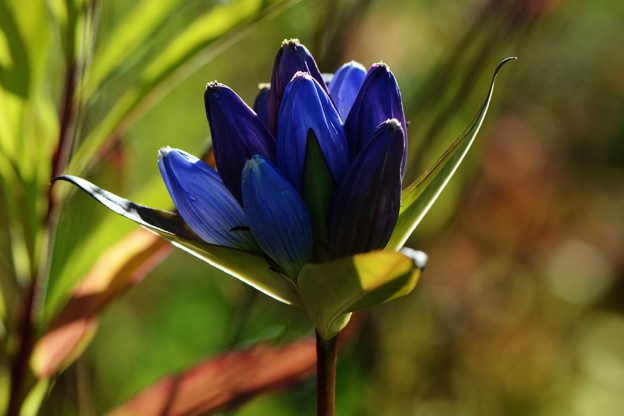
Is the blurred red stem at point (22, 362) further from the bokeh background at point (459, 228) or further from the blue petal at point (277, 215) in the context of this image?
the blue petal at point (277, 215)

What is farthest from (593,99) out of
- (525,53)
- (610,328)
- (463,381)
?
(463,381)

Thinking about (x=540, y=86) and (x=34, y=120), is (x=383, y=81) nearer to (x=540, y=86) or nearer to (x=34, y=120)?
(x=34, y=120)

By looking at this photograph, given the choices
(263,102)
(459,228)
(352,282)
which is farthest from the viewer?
(459,228)

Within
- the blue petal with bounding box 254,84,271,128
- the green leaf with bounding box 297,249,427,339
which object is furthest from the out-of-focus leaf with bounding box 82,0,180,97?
the green leaf with bounding box 297,249,427,339

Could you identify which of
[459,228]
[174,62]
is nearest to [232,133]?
[174,62]

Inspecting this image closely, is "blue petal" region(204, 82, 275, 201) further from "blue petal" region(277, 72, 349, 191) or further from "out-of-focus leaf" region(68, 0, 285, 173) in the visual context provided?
"out-of-focus leaf" region(68, 0, 285, 173)

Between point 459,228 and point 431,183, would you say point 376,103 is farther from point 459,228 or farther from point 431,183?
point 459,228
